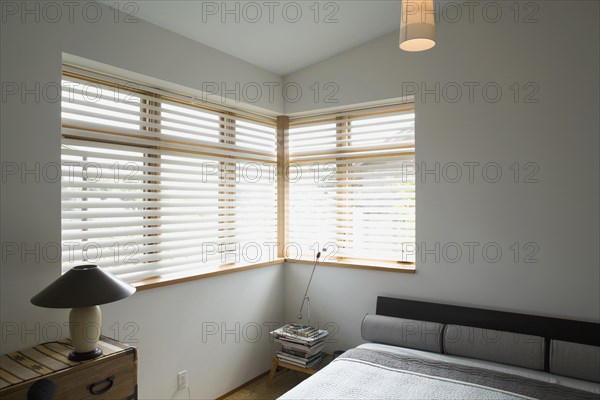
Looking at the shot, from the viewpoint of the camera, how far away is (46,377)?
5.68 feet

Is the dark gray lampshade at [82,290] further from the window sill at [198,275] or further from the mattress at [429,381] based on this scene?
the mattress at [429,381]

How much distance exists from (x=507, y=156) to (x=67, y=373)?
277cm

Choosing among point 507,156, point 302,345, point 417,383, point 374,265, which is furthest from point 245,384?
point 507,156

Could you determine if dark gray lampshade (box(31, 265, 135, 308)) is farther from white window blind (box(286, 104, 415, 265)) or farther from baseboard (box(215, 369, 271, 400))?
white window blind (box(286, 104, 415, 265))

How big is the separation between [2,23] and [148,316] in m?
1.78

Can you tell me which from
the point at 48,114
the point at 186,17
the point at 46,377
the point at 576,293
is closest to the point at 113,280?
the point at 46,377

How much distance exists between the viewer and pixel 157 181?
2863mm

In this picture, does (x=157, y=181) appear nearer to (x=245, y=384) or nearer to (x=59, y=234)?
(x=59, y=234)

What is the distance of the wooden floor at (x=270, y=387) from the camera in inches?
128

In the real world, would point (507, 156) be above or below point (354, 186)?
above

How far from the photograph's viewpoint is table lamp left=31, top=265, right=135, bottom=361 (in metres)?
1.84

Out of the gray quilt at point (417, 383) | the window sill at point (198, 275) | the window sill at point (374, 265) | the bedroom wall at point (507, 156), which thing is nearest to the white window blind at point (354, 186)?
the window sill at point (374, 265)

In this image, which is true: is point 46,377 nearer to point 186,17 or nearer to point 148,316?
point 148,316

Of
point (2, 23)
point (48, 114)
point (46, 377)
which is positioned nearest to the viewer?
point (46, 377)
